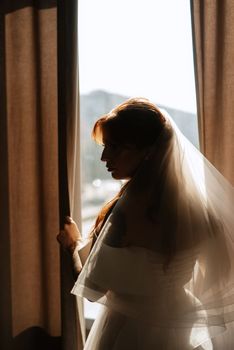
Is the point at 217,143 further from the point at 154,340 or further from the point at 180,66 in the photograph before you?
the point at 154,340

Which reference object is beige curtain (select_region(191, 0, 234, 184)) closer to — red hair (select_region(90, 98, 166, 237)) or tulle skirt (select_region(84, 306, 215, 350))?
red hair (select_region(90, 98, 166, 237))

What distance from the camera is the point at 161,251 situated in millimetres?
990

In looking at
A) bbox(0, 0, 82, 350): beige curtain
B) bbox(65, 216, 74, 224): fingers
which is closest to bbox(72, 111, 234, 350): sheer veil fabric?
bbox(65, 216, 74, 224): fingers

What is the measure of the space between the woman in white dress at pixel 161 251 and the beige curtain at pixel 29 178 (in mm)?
469

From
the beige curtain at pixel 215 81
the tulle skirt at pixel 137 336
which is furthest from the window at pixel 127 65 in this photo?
the tulle skirt at pixel 137 336

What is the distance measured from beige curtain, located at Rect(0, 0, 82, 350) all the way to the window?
12cm

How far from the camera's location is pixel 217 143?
1.26 meters

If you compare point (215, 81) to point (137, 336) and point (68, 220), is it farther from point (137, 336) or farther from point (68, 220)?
point (137, 336)

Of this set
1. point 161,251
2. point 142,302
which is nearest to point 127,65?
point 161,251

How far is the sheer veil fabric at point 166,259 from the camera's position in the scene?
0.99 meters

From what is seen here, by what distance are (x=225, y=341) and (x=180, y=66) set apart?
0.91m

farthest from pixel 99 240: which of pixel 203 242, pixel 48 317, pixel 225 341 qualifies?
pixel 48 317

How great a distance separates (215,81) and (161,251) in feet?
2.01

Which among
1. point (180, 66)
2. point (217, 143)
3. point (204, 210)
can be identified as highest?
A: point (180, 66)
